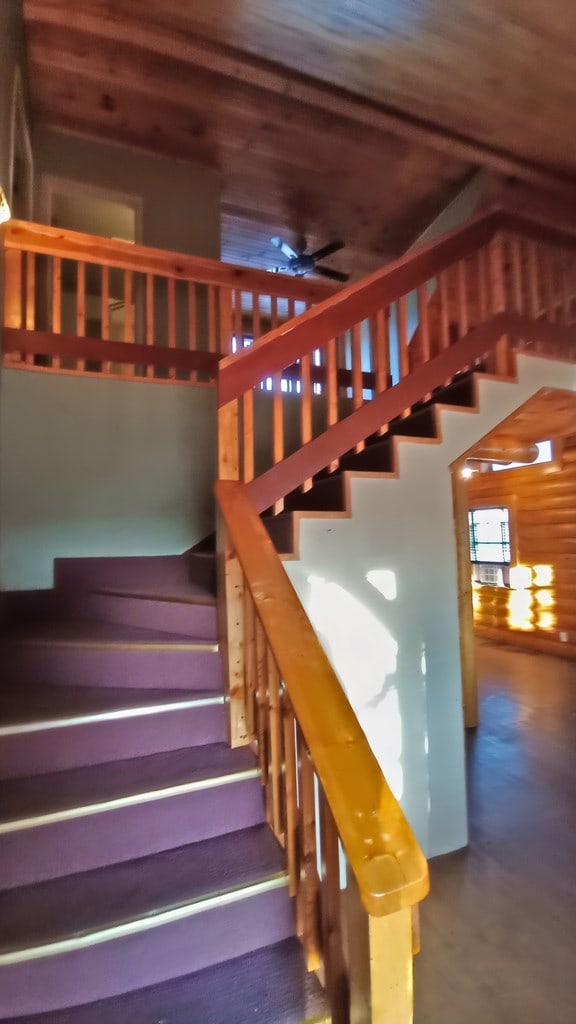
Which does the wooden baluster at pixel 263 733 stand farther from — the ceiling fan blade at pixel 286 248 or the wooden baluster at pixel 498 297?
the ceiling fan blade at pixel 286 248

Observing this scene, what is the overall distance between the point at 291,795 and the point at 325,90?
4.67 meters

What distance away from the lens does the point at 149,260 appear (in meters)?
3.37

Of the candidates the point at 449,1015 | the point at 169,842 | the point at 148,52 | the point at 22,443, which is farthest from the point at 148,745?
the point at 148,52

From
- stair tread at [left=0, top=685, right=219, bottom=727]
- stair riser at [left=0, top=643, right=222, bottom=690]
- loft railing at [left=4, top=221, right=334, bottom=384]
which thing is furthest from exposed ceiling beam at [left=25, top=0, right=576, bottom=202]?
stair tread at [left=0, top=685, right=219, bottom=727]

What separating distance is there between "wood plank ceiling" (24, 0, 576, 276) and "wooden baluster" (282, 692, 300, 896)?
13.1ft

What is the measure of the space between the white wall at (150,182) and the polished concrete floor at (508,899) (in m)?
5.04

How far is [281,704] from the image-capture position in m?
1.67

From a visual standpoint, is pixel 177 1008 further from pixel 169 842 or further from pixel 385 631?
pixel 385 631

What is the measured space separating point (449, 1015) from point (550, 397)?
2.99 m

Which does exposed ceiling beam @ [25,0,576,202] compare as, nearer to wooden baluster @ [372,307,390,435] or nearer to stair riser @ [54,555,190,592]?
wooden baluster @ [372,307,390,435]

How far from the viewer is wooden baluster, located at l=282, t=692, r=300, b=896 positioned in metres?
1.51

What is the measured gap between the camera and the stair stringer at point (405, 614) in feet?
7.38

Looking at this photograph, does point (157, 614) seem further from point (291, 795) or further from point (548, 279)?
point (548, 279)

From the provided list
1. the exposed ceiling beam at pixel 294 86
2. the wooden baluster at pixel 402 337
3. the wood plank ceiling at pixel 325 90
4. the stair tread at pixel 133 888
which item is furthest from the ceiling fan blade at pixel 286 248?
the stair tread at pixel 133 888
